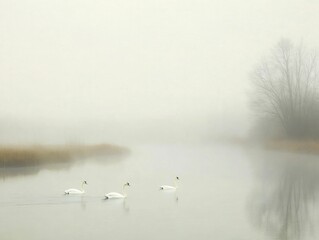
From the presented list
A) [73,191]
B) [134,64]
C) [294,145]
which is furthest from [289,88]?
[73,191]

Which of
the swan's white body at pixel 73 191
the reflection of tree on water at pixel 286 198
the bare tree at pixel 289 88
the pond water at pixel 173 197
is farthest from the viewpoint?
the bare tree at pixel 289 88

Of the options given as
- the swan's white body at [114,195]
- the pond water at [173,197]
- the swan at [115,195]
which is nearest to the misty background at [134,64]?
the pond water at [173,197]

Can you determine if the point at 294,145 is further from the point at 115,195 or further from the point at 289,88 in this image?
the point at 115,195

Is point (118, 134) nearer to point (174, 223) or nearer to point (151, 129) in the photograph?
point (151, 129)

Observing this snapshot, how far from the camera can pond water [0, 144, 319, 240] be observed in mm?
5699

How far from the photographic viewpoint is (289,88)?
6926 mm

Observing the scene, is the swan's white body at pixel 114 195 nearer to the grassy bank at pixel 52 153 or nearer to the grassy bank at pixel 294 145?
the grassy bank at pixel 52 153

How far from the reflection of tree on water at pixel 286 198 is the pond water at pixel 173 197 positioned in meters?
0.01

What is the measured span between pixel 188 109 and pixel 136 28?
3.89 ft

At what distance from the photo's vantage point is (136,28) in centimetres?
670

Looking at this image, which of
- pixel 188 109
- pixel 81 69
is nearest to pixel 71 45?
pixel 81 69

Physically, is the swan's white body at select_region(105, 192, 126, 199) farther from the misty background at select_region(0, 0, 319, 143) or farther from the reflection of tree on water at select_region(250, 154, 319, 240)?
the reflection of tree on water at select_region(250, 154, 319, 240)

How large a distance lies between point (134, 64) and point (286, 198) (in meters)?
2.46

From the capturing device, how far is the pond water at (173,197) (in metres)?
5.70
